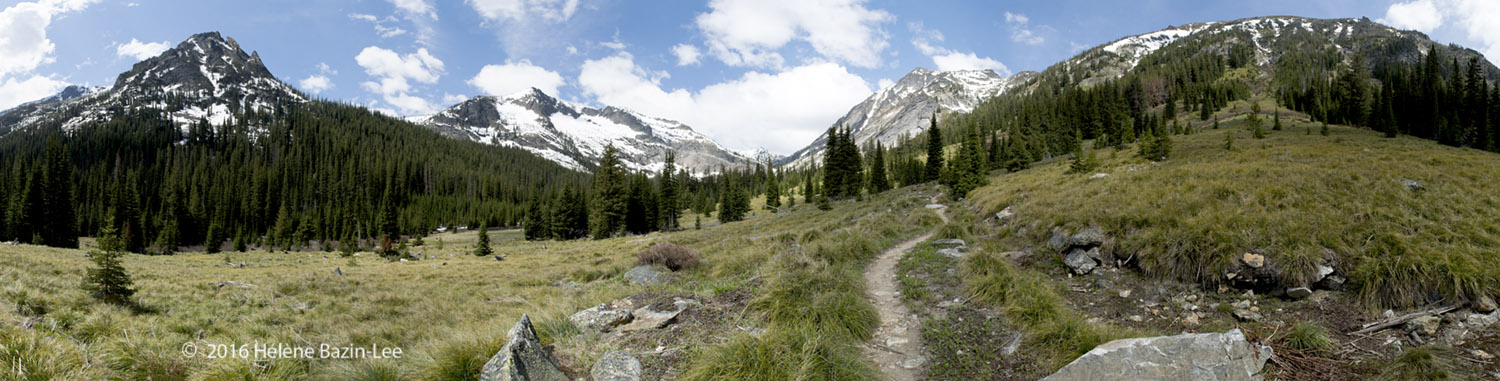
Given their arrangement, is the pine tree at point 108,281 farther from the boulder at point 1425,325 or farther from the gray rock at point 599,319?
the boulder at point 1425,325

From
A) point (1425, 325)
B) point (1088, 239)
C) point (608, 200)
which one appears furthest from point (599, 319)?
point (608, 200)

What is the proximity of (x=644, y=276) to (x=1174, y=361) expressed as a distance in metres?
11.5

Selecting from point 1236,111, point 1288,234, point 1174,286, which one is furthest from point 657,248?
point 1236,111

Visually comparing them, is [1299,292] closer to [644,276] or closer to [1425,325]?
[1425,325]

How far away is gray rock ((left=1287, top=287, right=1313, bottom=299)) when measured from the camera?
7328 millimetres

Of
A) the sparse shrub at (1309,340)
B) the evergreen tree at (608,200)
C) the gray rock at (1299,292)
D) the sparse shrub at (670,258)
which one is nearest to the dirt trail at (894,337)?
the sparse shrub at (1309,340)

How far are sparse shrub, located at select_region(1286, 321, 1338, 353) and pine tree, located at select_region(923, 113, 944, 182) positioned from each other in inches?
2237

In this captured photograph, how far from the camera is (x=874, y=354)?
22.1 feet

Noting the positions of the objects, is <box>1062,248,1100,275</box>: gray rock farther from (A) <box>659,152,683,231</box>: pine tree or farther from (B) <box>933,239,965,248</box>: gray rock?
(A) <box>659,152,683,231</box>: pine tree

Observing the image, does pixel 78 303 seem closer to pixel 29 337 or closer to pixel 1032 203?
pixel 29 337

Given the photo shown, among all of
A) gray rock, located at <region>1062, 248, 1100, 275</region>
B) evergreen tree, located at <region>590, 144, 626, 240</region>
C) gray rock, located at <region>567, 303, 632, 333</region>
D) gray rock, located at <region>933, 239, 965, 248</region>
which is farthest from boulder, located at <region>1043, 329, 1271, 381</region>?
evergreen tree, located at <region>590, 144, 626, 240</region>

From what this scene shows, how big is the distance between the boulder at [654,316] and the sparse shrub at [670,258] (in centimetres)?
722

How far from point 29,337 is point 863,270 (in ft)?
43.8

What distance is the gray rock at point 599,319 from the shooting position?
23.6 ft
